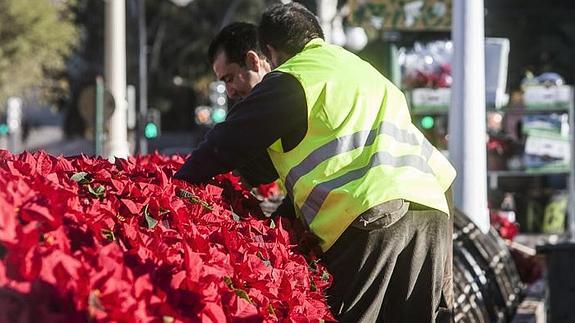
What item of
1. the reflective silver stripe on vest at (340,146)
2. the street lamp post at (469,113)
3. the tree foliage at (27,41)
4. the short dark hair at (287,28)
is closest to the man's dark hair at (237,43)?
the short dark hair at (287,28)

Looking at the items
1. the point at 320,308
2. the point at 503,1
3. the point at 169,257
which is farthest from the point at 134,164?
the point at 503,1

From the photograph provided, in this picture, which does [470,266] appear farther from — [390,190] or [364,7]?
[364,7]

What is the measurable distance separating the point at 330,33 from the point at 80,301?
23.6 m

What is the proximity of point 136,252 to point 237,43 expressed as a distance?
217cm

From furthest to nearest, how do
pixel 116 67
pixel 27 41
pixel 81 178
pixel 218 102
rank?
pixel 27 41 → pixel 218 102 → pixel 116 67 → pixel 81 178

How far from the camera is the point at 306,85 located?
14.4 ft

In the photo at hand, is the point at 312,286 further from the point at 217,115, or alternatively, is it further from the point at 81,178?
the point at 217,115

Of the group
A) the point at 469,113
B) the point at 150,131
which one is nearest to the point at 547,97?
the point at 469,113

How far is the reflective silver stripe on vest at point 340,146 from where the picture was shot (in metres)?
4.41

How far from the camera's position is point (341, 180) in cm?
439

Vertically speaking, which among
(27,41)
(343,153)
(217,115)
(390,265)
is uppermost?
(343,153)

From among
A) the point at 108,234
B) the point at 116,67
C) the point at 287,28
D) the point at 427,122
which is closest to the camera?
the point at 108,234

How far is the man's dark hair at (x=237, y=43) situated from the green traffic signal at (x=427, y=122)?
36.3ft

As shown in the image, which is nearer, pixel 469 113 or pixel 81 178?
pixel 81 178
